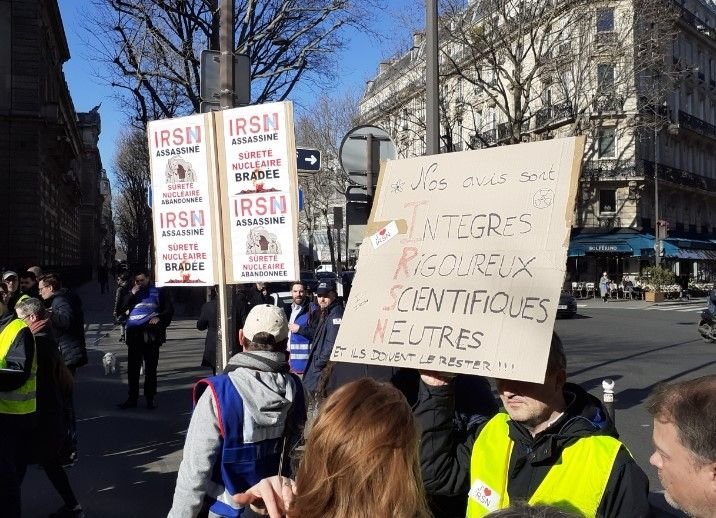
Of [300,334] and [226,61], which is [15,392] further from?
[300,334]

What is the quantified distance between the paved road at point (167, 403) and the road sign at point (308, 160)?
302 cm

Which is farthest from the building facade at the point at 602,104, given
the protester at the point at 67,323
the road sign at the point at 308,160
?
the protester at the point at 67,323

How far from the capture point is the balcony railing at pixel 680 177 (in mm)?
42834

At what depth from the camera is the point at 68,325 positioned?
7367mm

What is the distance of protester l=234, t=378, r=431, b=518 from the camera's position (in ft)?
5.34

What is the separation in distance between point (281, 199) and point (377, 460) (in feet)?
9.54

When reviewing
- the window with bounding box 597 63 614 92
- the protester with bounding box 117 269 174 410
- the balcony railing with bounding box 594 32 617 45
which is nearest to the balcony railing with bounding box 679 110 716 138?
the window with bounding box 597 63 614 92

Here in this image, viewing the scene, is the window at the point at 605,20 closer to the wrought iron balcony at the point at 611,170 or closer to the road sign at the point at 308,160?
the wrought iron balcony at the point at 611,170

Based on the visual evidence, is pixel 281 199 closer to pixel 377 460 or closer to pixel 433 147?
pixel 377 460

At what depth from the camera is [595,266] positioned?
4250 centimetres

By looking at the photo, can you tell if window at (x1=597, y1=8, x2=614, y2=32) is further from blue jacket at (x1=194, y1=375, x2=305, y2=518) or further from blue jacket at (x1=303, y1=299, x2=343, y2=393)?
blue jacket at (x1=194, y1=375, x2=305, y2=518)

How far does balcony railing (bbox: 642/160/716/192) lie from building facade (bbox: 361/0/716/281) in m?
0.13

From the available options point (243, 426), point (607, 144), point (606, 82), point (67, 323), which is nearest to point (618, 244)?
point (607, 144)

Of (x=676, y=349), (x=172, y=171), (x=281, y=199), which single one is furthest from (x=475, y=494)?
(x=676, y=349)
